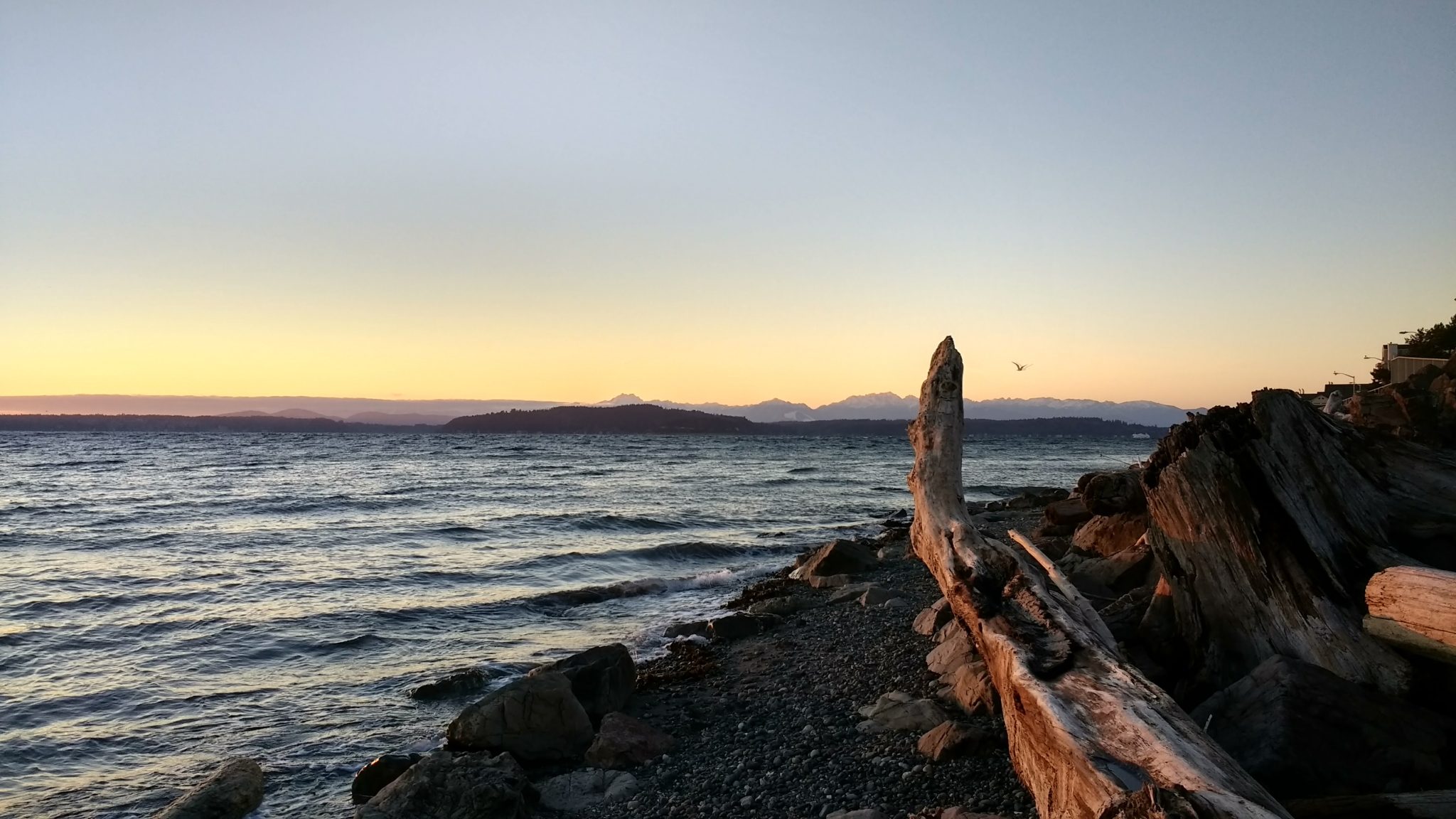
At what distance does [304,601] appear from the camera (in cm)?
1445

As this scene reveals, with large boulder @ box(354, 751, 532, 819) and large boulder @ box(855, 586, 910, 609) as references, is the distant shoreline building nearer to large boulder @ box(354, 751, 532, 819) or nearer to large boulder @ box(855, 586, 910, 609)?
large boulder @ box(855, 586, 910, 609)

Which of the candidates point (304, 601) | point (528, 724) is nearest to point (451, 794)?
point (528, 724)

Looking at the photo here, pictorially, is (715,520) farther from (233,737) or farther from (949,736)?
(949,736)

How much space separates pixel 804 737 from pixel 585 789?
6.38ft

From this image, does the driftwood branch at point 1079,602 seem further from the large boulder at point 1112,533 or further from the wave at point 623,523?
the wave at point 623,523

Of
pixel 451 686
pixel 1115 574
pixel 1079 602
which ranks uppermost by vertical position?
pixel 1079 602

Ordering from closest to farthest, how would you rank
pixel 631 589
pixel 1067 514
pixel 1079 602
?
pixel 1079 602, pixel 1067 514, pixel 631 589

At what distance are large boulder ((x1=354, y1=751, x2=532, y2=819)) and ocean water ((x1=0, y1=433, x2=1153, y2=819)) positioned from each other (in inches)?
35.1

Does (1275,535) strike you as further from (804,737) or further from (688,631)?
(688,631)

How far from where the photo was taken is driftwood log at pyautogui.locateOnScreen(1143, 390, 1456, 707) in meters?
5.71

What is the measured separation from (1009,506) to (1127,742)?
25894 millimetres

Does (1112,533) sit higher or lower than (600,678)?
higher

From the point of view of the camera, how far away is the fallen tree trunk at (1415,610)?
4.74 meters

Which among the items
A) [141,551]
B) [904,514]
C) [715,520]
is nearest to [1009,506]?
[904,514]
